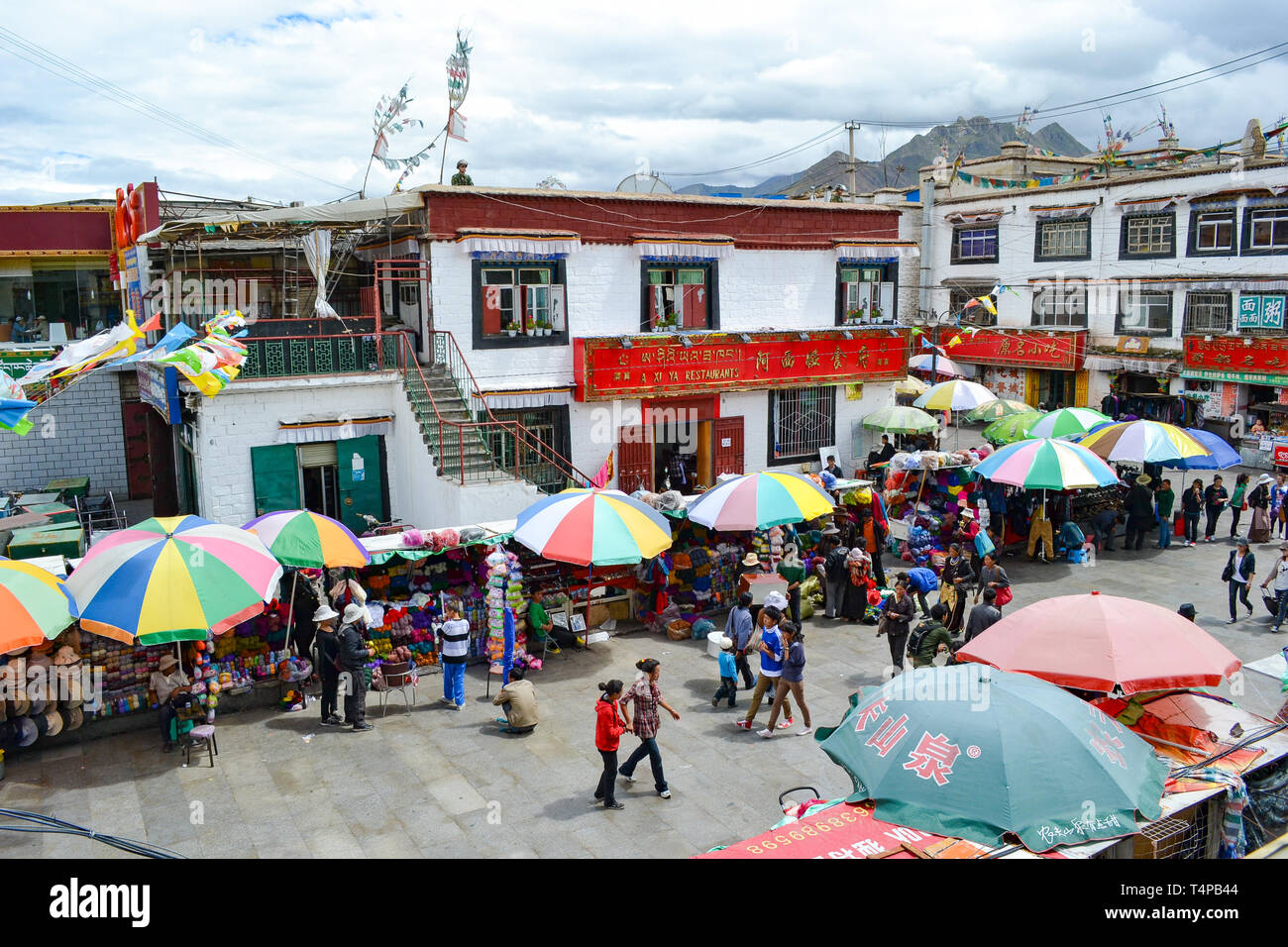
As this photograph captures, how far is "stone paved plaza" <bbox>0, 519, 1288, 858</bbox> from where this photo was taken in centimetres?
1009

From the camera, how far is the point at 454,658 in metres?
13.5

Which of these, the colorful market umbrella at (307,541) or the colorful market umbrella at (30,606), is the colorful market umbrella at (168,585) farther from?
the colorful market umbrella at (307,541)

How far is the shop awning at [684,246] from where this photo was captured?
78.1 feet

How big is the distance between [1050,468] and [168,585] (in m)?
15.6

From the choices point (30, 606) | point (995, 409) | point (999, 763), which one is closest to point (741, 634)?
point (999, 763)

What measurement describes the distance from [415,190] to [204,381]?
6896mm

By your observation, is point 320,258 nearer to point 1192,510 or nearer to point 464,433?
point 464,433

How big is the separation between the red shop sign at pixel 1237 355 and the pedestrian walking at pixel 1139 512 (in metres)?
12.0

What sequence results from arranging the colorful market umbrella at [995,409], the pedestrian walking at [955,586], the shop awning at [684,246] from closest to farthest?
the pedestrian walking at [955,586] → the shop awning at [684,246] → the colorful market umbrella at [995,409]

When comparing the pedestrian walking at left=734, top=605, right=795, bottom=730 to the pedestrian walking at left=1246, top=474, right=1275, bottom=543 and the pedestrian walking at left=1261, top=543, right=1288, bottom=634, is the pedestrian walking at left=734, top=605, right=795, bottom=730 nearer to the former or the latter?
the pedestrian walking at left=1261, top=543, right=1288, bottom=634

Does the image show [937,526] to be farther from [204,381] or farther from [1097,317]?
[1097,317]

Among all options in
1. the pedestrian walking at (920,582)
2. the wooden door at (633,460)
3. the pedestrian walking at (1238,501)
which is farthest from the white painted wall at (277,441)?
the pedestrian walking at (1238,501)

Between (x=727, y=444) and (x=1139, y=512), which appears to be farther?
(x=727, y=444)

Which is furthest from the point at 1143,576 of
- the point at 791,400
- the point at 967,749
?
the point at 967,749
